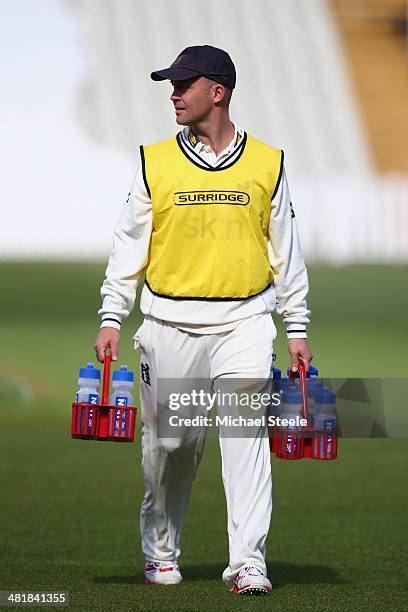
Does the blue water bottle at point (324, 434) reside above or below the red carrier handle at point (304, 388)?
below

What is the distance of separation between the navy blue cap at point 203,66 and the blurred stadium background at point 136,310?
2102mm

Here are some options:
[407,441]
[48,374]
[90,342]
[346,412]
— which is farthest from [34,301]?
[346,412]

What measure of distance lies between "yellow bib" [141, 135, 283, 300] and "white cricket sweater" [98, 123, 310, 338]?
4cm

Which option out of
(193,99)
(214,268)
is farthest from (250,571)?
(193,99)

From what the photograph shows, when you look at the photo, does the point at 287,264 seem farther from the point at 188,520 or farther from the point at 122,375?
the point at 188,520

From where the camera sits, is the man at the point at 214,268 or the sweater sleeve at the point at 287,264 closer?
the man at the point at 214,268

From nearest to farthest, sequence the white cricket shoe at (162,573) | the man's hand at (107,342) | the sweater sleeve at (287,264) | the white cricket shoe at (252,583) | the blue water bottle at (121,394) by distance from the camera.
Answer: the white cricket shoe at (252,583), the blue water bottle at (121,394), the man's hand at (107,342), the sweater sleeve at (287,264), the white cricket shoe at (162,573)

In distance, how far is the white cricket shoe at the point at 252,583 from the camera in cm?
598

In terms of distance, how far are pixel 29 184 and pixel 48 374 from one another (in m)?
15.2

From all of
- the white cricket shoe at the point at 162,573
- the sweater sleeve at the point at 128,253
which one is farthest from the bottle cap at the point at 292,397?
the white cricket shoe at the point at 162,573

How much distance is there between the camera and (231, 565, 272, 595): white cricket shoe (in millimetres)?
5984

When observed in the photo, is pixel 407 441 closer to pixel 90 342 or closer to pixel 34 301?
pixel 90 342

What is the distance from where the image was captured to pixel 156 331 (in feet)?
20.7

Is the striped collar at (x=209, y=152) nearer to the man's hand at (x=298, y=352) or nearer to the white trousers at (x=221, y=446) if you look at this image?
the white trousers at (x=221, y=446)
